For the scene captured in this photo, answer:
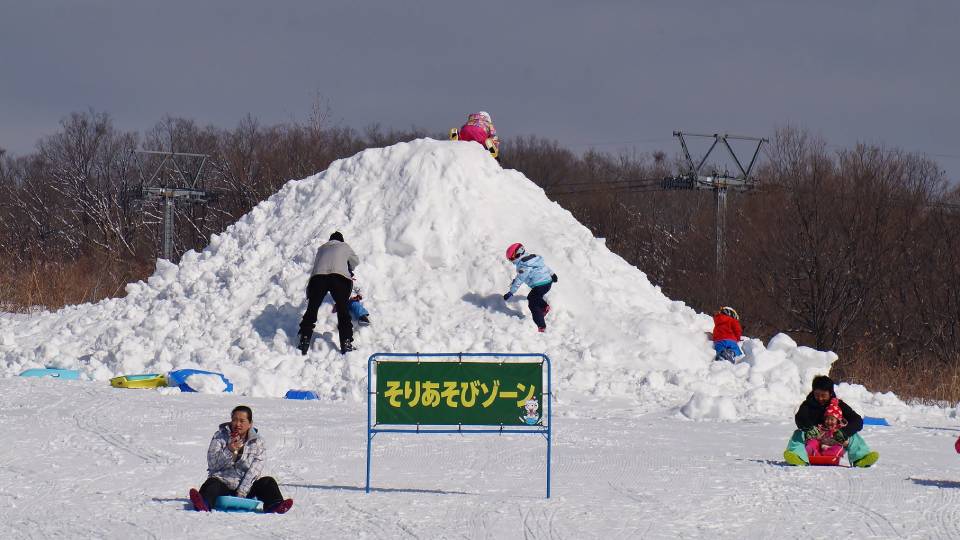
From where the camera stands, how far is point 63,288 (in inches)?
1316

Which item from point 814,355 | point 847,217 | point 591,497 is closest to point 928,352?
point 847,217

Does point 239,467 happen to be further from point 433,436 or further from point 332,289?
point 332,289

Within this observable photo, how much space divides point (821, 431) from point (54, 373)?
35.4 ft

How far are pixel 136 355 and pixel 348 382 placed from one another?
131 inches

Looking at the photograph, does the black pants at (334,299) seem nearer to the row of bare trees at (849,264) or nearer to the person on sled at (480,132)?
the person on sled at (480,132)

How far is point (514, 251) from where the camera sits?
17438 mm

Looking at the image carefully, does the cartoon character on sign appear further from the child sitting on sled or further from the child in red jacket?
the child in red jacket

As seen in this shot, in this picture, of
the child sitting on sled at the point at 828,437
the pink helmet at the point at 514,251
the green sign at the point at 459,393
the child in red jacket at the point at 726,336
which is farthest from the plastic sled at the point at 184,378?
the child sitting on sled at the point at 828,437

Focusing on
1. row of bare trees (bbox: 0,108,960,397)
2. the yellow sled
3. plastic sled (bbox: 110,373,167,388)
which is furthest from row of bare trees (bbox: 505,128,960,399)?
plastic sled (bbox: 110,373,167,388)

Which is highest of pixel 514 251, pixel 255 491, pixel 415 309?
pixel 514 251

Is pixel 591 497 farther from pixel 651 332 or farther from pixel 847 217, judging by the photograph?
pixel 847 217

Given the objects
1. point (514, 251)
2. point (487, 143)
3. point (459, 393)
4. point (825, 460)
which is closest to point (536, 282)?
point (514, 251)

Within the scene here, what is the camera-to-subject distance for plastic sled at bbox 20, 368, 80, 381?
16562 millimetres

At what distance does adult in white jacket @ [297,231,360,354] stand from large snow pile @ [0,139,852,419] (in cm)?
26
